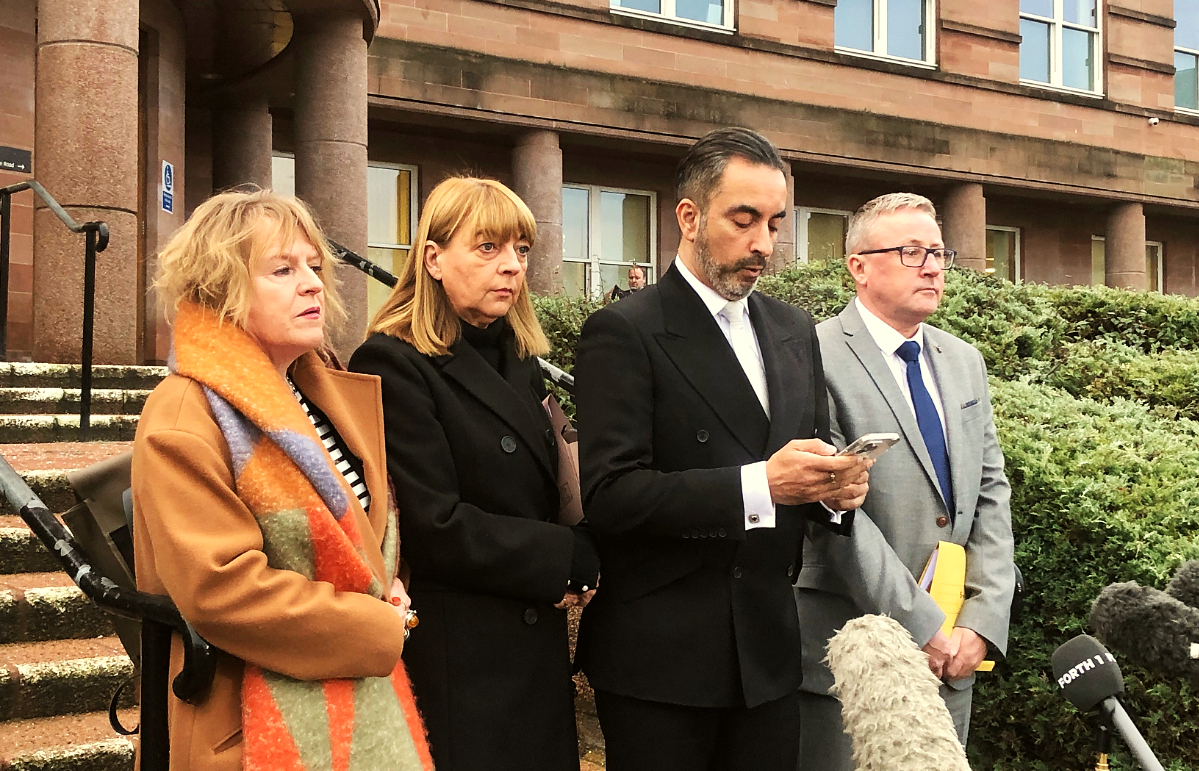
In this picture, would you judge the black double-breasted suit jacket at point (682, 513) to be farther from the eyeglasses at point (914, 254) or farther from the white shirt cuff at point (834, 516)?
the eyeglasses at point (914, 254)

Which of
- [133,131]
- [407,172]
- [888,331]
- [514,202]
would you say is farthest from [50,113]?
[407,172]

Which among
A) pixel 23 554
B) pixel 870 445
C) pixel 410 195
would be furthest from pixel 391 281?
pixel 410 195

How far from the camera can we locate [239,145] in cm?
1281

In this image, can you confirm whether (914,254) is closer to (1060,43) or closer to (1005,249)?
(1005,249)

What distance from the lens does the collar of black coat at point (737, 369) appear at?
272cm

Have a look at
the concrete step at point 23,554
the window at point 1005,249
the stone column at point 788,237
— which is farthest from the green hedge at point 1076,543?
the window at point 1005,249

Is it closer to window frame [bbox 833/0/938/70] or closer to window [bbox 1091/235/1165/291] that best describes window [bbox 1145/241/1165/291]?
window [bbox 1091/235/1165/291]

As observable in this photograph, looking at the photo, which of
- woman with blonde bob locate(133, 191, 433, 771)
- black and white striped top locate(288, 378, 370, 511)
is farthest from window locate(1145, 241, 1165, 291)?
woman with blonde bob locate(133, 191, 433, 771)

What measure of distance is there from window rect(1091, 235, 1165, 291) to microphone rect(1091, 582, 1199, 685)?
2083 centimetres

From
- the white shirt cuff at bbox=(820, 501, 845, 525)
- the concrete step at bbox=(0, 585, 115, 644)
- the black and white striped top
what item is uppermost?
the black and white striped top

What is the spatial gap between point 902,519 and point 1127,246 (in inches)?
746

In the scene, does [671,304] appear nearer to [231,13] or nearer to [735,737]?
[735,737]

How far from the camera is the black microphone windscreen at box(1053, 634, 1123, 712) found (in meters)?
2.28

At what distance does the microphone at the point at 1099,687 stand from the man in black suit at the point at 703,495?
1.91ft
